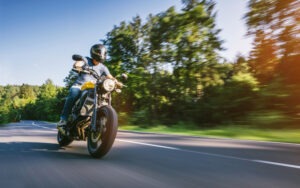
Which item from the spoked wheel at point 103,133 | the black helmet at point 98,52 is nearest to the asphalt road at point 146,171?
the spoked wheel at point 103,133

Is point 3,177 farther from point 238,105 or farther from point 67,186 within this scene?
point 238,105

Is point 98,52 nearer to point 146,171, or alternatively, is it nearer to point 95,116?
point 95,116

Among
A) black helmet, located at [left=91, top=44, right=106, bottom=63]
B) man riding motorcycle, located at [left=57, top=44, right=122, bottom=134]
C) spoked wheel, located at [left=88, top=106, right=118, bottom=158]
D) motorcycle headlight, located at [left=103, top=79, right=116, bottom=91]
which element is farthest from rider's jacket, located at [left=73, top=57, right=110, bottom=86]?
spoked wheel, located at [left=88, top=106, right=118, bottom=158]

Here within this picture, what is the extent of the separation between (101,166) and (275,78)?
2001cm

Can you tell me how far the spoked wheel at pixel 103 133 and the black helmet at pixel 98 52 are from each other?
41.6 inches

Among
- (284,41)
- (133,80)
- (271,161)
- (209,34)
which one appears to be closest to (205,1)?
(209,34)

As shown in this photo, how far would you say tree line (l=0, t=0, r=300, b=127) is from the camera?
21.6 meters

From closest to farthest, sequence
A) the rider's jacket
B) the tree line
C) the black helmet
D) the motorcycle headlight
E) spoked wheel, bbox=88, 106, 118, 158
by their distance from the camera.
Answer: spoked wheel, bbox=88, 106, 118, 158 < the motorcycle headlight < the black helmet < the rider's jacket < the tree line

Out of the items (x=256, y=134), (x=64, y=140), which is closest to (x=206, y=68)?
(x=256, y=134)

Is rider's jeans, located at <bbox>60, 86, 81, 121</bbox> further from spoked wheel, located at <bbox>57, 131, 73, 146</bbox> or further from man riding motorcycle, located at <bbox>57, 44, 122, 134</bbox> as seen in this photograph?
spoked wheel, located at <bbox>57, 131, 73, 146</bbox>

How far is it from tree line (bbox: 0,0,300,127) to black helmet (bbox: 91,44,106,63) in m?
15.1

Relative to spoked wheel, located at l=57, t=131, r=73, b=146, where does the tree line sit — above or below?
above

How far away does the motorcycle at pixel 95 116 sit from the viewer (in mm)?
4926

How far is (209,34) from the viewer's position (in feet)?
109
